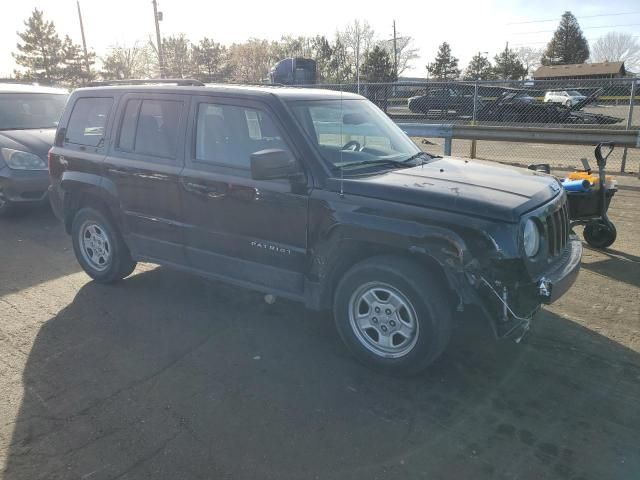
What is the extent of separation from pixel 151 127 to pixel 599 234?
5.03 meters

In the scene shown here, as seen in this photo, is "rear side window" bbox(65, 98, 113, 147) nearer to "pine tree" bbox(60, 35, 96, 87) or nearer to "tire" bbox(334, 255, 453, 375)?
"tire" bbox(334, 255, 453, 375)

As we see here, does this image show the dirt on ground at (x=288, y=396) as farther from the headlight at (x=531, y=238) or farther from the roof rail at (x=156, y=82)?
the roof rail at (x=156, y=82)

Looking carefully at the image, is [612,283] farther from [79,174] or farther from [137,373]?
[79,174]

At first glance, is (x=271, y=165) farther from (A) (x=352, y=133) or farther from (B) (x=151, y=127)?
(B) (x=151, y=127)

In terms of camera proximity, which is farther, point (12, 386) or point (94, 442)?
point (12, 386)

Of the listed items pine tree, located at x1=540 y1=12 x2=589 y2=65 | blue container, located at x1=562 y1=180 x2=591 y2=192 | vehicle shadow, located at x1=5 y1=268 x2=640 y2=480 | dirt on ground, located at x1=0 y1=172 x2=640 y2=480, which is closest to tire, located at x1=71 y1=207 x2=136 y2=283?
dirt on ground, located at x1=0 y1=172 x2=640 y2=480

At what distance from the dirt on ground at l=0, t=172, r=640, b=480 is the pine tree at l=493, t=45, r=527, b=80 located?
6132 cm

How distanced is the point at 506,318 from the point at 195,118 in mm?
2921

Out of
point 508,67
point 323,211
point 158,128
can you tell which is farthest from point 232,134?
point 508,67

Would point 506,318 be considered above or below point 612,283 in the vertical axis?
above

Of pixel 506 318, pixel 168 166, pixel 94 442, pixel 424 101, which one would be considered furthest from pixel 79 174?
pixel 424 101

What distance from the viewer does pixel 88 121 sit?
5.43 m

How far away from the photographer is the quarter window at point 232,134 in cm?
416

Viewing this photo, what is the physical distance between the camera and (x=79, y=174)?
5.37 meters
